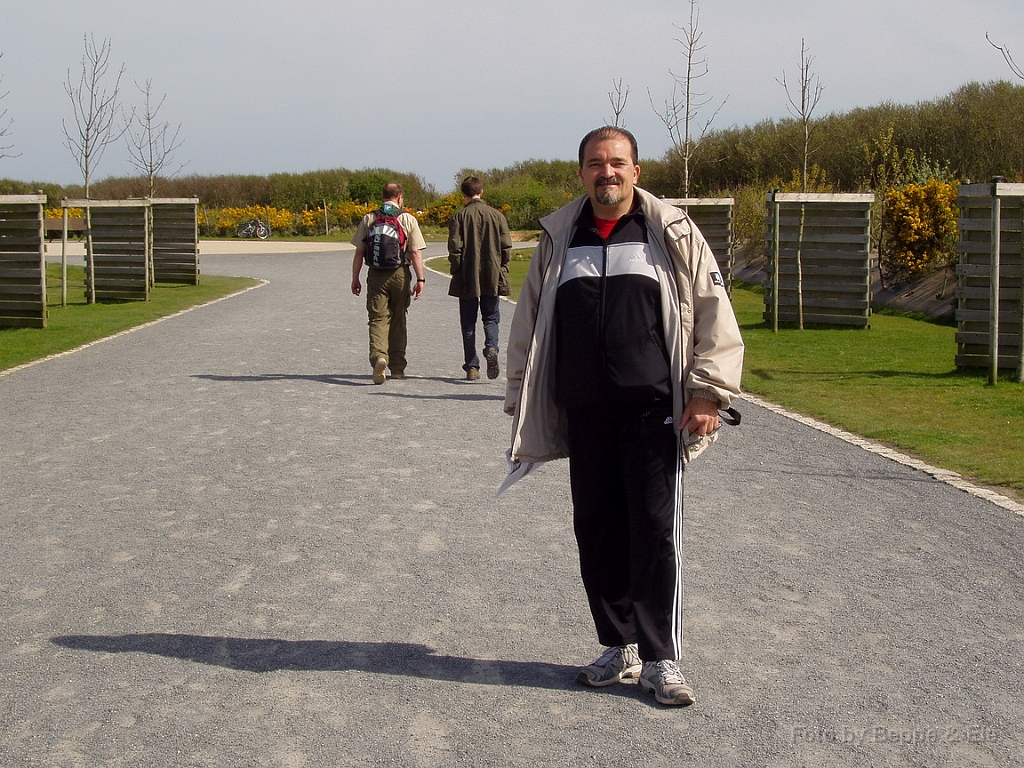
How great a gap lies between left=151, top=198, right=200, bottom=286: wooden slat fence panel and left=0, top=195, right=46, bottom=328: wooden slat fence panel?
8239mm

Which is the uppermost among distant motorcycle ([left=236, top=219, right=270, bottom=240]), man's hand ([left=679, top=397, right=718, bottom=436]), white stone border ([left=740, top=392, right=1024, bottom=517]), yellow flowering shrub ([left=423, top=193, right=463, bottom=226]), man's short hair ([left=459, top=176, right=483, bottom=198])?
yellow flowering shrub ([left=423, top=193, right=463, bottom=226])

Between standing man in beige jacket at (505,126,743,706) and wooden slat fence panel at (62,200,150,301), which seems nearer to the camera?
standing man in beige jacket at (505,126,743,706)

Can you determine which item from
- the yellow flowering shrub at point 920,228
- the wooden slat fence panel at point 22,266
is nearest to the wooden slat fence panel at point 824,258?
the yellow flowering shrub at point 920,228

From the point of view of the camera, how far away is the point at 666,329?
3.97 m

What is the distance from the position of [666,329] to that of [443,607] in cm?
169

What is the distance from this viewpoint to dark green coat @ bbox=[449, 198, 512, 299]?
37.6 ft

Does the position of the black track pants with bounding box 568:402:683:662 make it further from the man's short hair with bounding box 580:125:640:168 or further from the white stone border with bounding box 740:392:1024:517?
the white stone border with bounding box 740:392:1024:517

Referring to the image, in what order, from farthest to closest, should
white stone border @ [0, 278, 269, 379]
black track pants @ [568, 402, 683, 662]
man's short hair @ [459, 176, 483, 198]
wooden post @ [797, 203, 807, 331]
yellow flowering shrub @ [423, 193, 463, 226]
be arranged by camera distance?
yellow flowering shrub @ [423, 193, 463, 226]
wooden post @ [797, 203, 807, 331]
white stone border @ [0, 278, 269, 379]
man's short hair @ [459, 176, 483, 198]
black track pants @ [568, 402, 683, 662]

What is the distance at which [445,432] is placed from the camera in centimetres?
884

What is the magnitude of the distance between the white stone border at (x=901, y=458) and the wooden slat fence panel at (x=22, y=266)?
11.4 m

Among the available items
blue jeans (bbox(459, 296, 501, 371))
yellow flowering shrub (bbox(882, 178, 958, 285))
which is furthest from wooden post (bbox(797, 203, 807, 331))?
blue jeans (bbox(459, 296, 501, 371))

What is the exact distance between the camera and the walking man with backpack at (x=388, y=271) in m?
11.2

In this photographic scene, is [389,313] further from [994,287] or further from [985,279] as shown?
[985,279]

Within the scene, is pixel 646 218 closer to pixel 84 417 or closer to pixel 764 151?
pixel 84 417
